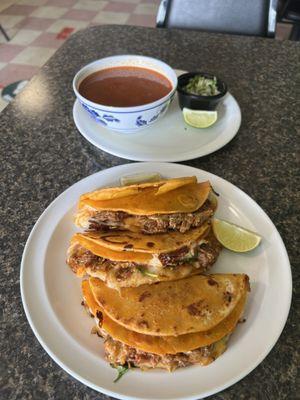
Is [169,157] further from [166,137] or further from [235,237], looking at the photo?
[235,237]

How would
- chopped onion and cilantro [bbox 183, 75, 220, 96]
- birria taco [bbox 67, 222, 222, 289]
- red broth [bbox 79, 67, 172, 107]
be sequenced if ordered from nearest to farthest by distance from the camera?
birria taco [bbox 67, 222, 222, 289]
red broth [bbox 79, 67, 172, 107]
chopped onion and cilantro [bbox 183, 75, 220, 96]

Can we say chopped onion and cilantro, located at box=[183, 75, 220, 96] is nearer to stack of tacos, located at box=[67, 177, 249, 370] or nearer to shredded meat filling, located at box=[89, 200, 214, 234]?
stack of tacos, located at box=[67, 177, 249, 370]

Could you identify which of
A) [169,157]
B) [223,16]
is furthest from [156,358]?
[223,16]

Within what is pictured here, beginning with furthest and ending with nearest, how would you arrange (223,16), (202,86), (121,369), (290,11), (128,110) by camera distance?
(290,11)
(223,16)
(202,86)
(128,110)
(121,369)

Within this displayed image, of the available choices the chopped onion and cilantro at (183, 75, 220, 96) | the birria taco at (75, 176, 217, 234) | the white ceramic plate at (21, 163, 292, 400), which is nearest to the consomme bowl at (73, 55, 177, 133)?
the chopped onion and cilantro at (183, 75, 220, 96)

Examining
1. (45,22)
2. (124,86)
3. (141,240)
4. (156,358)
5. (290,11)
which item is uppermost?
(124,86)

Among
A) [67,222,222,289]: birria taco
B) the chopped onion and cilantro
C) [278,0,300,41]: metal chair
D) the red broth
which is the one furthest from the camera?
[278,0,300,41]: metal chair

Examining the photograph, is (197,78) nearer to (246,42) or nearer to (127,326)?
(246,42)

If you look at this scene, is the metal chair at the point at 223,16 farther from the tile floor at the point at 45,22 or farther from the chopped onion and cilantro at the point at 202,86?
the tile floor at the point at 45,22
